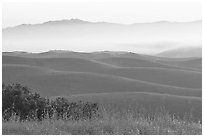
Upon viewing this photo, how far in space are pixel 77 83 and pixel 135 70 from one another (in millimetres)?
10689

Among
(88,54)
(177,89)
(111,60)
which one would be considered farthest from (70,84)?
(88,54)

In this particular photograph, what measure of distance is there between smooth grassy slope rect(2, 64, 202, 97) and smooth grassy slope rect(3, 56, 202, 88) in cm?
483

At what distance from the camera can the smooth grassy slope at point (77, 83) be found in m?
30.8

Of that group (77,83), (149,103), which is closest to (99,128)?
(149,103)

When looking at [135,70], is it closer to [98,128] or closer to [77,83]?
[77,83]

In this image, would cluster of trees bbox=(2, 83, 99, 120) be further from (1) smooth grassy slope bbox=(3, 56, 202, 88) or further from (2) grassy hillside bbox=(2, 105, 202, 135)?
(1) smooth grassy slope bbox=(3, 56, 202, 88)

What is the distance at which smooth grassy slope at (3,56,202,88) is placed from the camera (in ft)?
127

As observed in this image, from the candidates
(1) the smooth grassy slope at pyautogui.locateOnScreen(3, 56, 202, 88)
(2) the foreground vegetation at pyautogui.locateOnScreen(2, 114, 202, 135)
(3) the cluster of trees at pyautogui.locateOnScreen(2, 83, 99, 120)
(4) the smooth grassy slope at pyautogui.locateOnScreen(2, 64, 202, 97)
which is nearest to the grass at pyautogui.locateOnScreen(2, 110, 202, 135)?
(2) the foreground vegetation at pyautogui.locateOnScreen(2, 114, 202, 135)

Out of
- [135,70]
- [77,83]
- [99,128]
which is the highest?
[99,128]

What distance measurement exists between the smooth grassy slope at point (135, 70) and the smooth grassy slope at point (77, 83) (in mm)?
4827

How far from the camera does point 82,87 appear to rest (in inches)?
1288

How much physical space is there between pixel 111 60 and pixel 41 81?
26.2m

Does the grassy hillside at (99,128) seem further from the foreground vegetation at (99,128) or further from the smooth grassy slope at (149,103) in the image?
the smooth grassy slope at (149,103)

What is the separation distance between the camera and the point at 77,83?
3431 cm
